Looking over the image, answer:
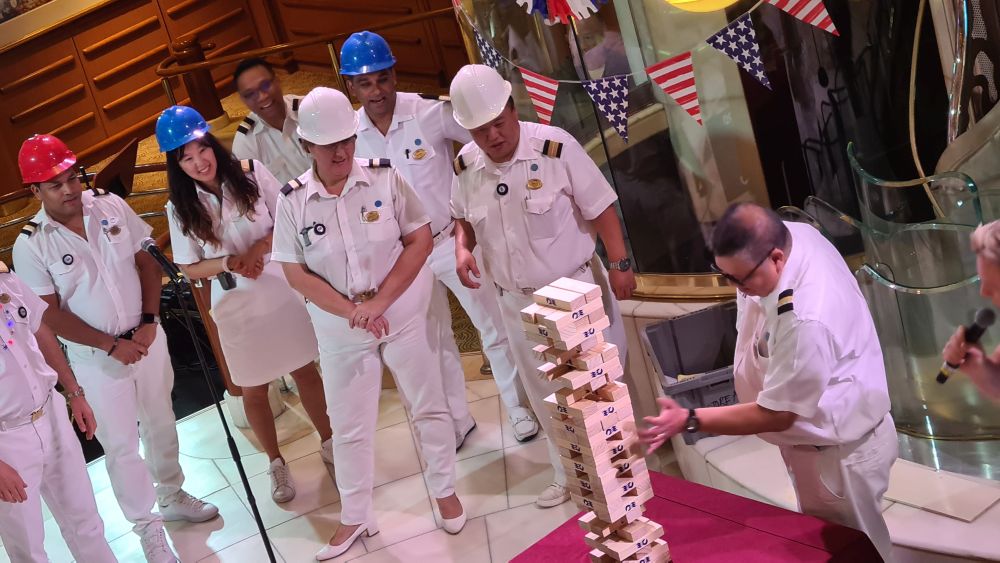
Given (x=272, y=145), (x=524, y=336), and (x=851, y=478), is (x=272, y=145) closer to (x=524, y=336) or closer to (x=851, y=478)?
(x=524, y=336)

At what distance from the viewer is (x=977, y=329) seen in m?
2.48

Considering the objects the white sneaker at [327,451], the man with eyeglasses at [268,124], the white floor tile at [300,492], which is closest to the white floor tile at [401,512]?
the white floor tile at [300,492]

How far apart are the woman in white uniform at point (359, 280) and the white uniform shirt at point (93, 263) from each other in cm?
89

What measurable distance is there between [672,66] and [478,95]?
1.06 m

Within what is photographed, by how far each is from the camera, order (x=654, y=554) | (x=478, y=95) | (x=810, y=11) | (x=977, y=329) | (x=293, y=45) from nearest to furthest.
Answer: (x=977, y=329), (x=654, y=554), (x=478, y=95), (x=810, y=11), (x=293, y=45)

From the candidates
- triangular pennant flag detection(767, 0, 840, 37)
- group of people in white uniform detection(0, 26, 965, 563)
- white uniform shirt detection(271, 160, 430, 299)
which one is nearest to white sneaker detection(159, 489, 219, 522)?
group of people in white uniform detection(0, 26, 965, 563)

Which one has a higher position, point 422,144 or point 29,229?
point 29,229

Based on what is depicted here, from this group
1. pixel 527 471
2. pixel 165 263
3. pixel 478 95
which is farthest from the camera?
pixel 527 471

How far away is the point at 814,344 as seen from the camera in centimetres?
276

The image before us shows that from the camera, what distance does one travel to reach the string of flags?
4.43 m

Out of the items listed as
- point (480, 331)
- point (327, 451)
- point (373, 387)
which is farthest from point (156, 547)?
point (480, 331)

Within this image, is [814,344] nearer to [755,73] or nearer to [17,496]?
[755,73]

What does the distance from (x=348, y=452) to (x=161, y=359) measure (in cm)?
105

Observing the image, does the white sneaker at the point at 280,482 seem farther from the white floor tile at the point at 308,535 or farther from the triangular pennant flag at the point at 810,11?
the triangular pennant flag at the point at 810,11
